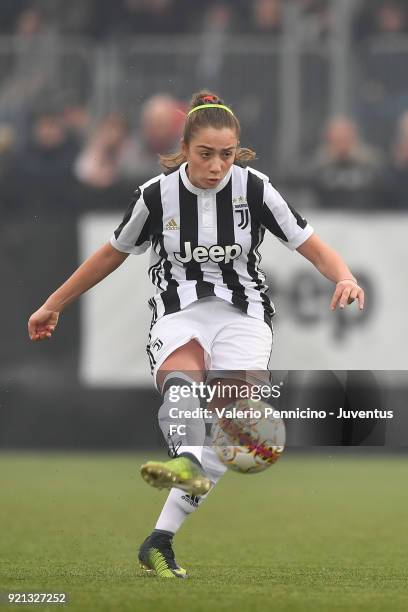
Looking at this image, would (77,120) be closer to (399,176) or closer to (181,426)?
(399,176)

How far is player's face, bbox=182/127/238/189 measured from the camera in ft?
17.7

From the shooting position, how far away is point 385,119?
→ 40.3 feet

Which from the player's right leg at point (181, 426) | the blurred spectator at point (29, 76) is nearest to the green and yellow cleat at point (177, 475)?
the player's right leg at point (181, 426)

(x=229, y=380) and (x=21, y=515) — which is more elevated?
(x=229, y=380)

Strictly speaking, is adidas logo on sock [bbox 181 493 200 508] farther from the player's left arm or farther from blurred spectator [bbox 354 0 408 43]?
blurred spectator [bbox 354 0 408 43]

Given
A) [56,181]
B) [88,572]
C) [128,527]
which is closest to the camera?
[88,572]

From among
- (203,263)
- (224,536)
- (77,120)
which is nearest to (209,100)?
(203,263)

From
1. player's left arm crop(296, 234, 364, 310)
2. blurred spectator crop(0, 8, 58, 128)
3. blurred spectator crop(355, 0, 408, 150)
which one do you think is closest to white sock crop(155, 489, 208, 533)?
player's left arm crop(296, 234, 364, 310)

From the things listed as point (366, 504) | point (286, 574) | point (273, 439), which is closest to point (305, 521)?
point (366, 504)

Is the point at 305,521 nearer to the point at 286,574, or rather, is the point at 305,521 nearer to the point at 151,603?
the point at 286,574

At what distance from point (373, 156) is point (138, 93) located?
216cm

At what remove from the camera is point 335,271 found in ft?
18.3

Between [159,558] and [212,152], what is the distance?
167 cm

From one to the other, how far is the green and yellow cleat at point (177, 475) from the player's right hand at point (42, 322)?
108 cm
